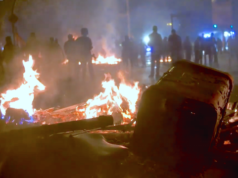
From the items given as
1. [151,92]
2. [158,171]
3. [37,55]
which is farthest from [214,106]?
[37,55]

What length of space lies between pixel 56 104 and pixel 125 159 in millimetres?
5423

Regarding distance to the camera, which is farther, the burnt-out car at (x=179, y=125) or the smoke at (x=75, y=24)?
the smoke at (x=75, y=24)

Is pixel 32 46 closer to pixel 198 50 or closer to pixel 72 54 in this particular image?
pixel 72 54

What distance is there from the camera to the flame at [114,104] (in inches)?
229

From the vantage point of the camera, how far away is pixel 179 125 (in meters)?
2.39

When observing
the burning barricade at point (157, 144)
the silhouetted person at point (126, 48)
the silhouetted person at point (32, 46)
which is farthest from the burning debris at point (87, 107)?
the silhouetted person at point (126, 48)

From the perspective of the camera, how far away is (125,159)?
2.44m

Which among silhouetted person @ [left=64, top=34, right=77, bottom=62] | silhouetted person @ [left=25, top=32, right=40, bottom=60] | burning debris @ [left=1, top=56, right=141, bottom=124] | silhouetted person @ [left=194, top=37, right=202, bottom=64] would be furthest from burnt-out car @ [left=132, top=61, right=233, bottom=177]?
silhouetted person @ [left=194, top=37, right=202, bottom=64]

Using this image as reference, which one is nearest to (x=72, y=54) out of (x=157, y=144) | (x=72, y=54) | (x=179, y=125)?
(x=72, y=54)

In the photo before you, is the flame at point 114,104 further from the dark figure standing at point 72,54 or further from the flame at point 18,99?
the dark figure standing at point 72,54

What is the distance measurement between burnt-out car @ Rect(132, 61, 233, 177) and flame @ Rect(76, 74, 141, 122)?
114 inches

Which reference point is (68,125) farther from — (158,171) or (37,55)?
(37,55)

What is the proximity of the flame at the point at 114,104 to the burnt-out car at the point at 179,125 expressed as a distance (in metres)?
2.89

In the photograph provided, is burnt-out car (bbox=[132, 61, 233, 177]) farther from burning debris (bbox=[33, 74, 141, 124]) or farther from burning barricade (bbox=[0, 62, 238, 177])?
burning debris (bbox=[33, 74, 141, 124])
